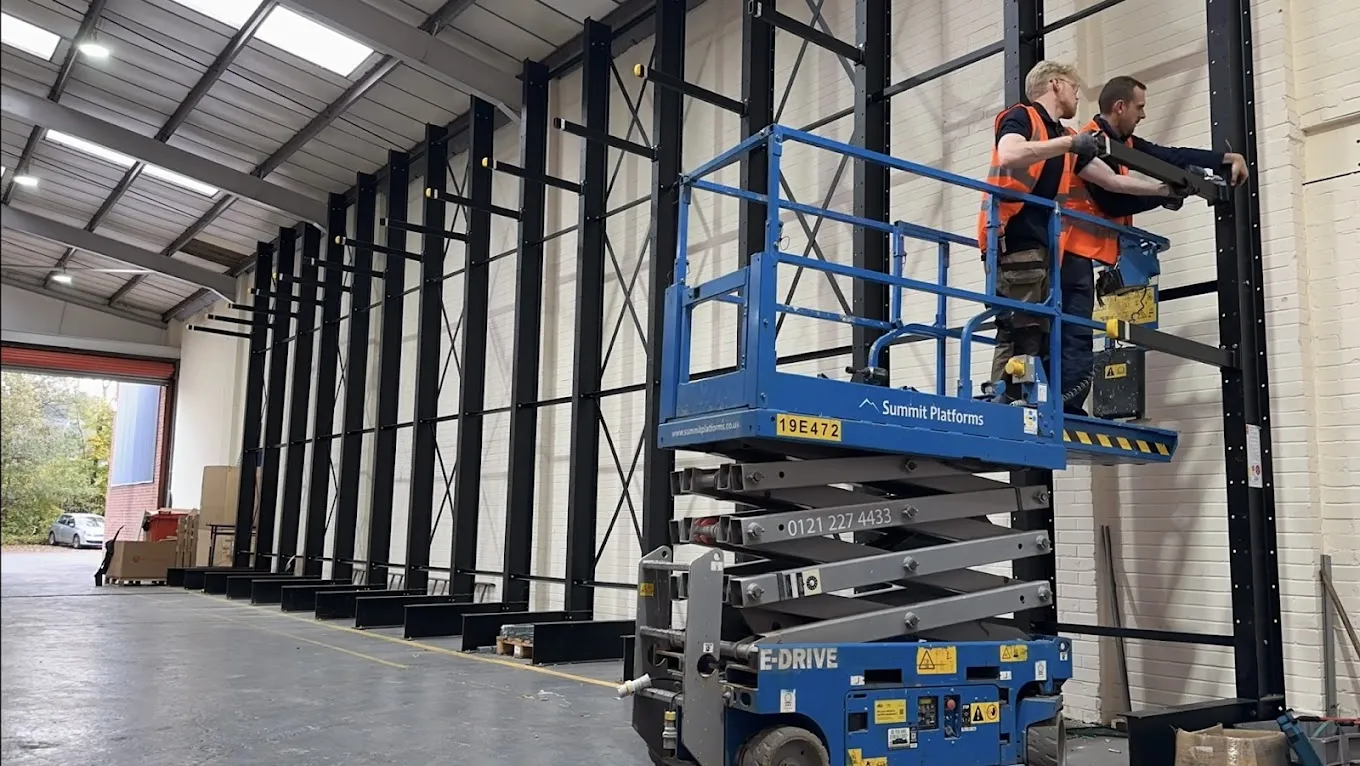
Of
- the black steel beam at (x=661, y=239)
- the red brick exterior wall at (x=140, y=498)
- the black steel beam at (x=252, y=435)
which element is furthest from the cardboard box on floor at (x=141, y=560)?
the black steel beam at (x=661, y=239)

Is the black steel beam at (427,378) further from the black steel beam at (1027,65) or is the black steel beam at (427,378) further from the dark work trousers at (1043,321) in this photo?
the dark work trousers at (1043,321)

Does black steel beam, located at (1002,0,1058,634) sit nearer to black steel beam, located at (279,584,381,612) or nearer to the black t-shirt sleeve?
the black t-shirt sleeve

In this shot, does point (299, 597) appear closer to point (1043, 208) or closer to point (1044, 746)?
point (1044, 746)

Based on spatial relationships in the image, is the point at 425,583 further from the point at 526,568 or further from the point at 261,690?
the point at 261,690

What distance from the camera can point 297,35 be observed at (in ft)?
48.2

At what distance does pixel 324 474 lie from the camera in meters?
20.9

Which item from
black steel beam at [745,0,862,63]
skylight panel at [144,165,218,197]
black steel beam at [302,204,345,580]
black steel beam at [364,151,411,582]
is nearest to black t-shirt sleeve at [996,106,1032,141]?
black steel beam at [745,0,862,63]

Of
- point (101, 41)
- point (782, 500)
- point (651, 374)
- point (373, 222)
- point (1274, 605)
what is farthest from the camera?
point (373, 222)

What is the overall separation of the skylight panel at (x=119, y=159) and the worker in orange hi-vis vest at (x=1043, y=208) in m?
13.4

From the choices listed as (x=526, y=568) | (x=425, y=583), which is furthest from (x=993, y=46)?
(x=425, y=583)

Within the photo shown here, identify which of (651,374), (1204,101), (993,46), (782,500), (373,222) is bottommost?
(782,500)

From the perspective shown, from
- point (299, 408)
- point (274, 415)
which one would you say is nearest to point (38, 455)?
point (299, 408)

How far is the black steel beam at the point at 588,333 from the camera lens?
1247 centimetres

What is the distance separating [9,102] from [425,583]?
15.2 metres
